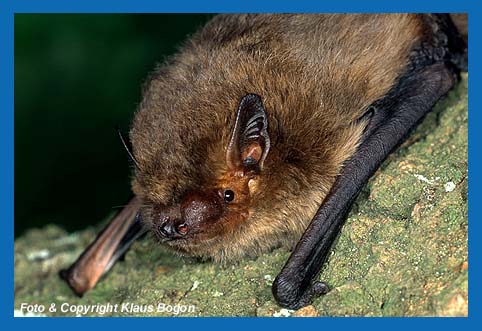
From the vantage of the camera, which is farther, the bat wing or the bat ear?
the bat wing

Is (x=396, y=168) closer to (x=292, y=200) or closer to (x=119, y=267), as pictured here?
(x=292, y=200)

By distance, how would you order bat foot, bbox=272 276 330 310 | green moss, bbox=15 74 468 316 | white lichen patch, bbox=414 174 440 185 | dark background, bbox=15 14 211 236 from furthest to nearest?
dark background, bbox=15 14 211 236
white lichen patch, bbox=414 174 440 185
bat foot, bbox=272 276 330 310
green moss, bbox=15 74 468 316

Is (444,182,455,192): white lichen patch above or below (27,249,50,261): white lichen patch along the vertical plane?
above

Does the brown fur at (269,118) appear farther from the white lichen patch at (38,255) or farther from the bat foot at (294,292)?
the white lichen patch at (38,255)

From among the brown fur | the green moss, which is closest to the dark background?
the green moss

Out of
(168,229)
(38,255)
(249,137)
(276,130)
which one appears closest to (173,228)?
(168,229)

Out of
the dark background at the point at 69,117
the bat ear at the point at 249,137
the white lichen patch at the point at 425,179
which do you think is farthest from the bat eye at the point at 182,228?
the dark background at the point at 69,117

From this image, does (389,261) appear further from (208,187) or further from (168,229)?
(168,229)

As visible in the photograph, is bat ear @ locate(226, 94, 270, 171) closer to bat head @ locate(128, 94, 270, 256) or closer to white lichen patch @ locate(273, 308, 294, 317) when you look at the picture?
bat head @ locate(128, 94, 270, 256)
